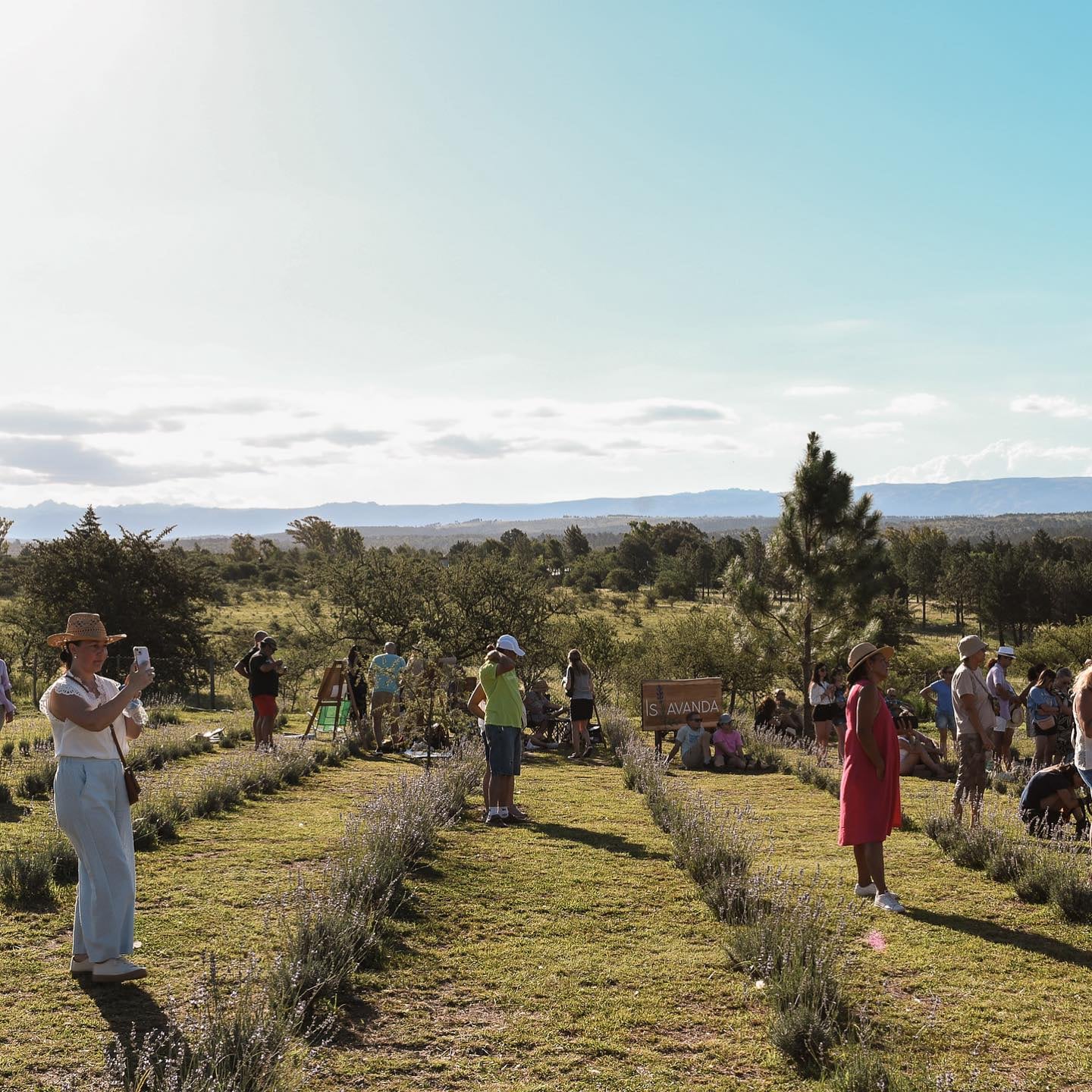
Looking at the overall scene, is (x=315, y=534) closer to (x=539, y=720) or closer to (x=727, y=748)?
(x=539, y=720)

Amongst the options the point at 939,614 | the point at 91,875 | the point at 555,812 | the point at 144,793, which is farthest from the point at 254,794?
the point at 939,614

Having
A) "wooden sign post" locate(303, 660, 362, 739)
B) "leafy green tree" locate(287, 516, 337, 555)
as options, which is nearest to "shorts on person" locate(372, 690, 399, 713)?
"wooden sign post" locate(303, 660, 362, 739)

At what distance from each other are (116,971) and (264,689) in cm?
884

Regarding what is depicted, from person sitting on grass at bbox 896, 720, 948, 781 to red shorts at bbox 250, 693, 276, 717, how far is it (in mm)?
8677

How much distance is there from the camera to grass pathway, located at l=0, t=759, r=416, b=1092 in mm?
4484

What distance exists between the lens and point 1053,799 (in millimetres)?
8891

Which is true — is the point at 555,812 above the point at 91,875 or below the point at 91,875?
below

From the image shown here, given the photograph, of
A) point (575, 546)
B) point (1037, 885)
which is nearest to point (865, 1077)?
point (1037, 885)

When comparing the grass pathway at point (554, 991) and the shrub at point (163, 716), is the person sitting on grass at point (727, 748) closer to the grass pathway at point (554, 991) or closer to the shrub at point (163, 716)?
the grass pathway at point (554, 991)

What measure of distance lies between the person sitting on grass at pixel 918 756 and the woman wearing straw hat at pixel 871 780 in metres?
7.31

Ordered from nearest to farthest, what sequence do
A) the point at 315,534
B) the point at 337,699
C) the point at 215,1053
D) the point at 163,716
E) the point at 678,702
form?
the point at 215,1053
the point at 678,702
the point at 337,699
the point at 163,716
the point at 315,534

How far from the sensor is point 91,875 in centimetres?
522

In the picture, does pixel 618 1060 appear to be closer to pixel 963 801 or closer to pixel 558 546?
pixel 963 801

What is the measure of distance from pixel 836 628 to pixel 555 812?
14868mm
